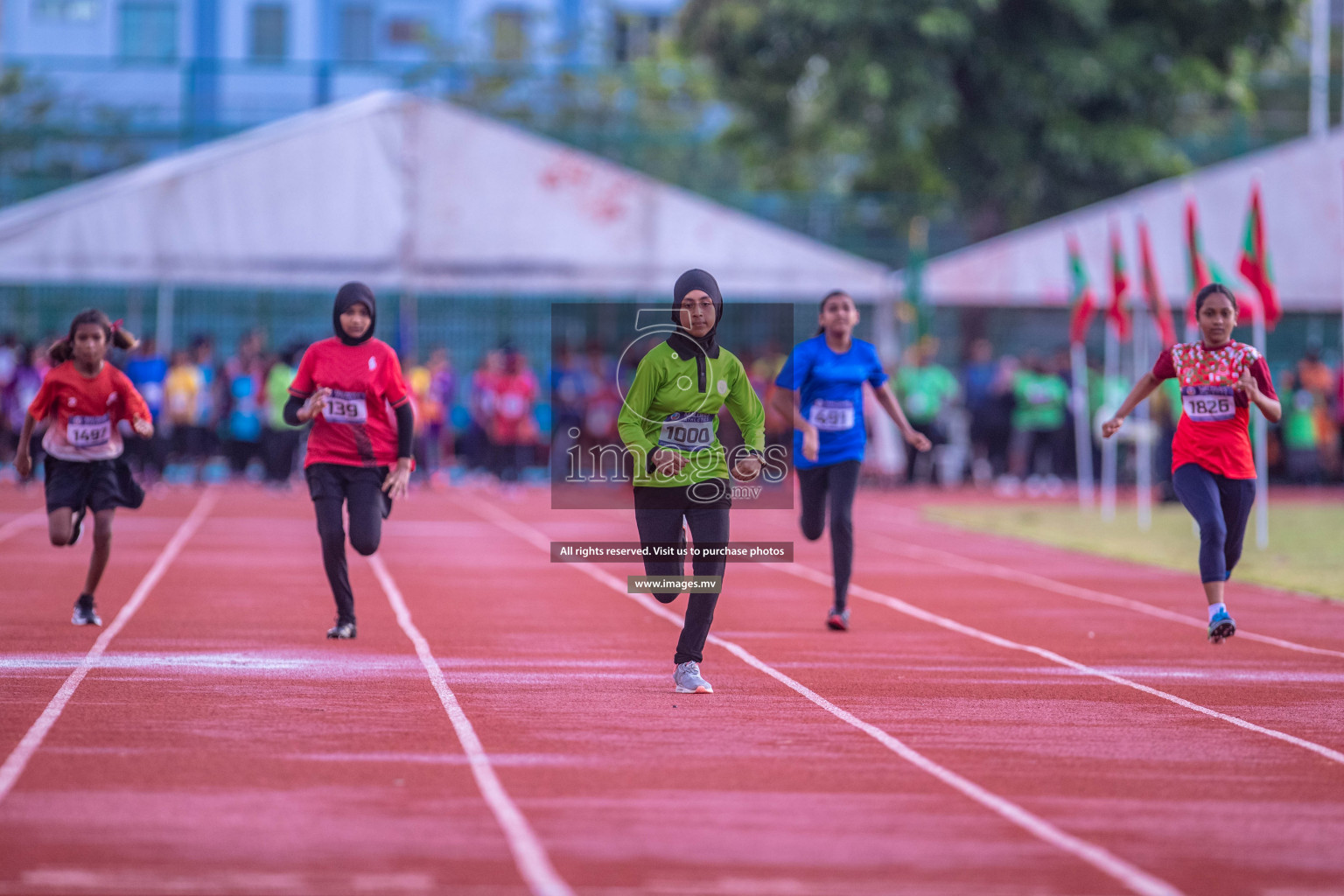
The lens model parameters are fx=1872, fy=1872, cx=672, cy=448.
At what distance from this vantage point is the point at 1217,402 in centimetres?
1059

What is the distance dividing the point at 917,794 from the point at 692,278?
3.02 m

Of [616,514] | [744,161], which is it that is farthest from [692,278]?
[744,161]

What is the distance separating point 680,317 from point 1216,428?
3680mm

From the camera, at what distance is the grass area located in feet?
53.4

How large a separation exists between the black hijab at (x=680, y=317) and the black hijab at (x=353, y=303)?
2545 mm

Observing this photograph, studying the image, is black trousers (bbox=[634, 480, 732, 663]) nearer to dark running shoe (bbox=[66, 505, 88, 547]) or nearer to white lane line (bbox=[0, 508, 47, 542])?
dark running shoe (bbox=[66, 505, 88, 547])

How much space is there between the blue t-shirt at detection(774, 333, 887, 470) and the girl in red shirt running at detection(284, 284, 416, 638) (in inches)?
100

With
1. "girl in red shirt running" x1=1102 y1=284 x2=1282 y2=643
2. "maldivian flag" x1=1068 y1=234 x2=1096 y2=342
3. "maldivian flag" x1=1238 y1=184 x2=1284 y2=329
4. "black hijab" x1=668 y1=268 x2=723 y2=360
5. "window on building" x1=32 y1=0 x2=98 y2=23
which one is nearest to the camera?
→ "black hijab" x1=668 y1=268 x2=723 y2=360

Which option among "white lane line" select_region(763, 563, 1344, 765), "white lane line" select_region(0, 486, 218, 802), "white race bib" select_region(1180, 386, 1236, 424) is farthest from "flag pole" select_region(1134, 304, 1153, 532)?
"white lane line" select_region(0, 486, 218, 802)

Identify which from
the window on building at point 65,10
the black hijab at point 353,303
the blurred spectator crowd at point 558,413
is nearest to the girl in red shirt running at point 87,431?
the black hijab at point 353,303

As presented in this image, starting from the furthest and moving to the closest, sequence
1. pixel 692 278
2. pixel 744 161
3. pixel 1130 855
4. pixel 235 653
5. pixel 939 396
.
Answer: pixel 744 161
pixel 939 396
pixel 235 653
pixel 692 278
pixel 1130 855

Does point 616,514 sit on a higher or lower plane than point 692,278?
lower

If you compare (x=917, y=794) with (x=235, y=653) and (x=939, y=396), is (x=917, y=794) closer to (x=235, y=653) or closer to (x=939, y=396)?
(x=235, y=653)

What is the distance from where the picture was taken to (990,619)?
12.6 meters
